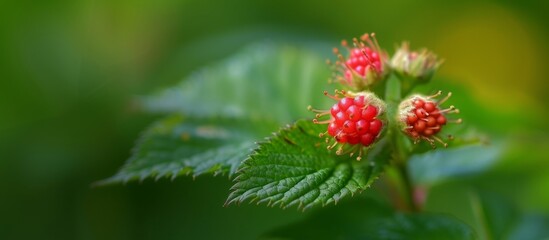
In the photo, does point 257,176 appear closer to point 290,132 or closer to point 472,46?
point 290,132

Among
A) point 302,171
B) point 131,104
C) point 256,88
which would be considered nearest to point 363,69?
point 302,171

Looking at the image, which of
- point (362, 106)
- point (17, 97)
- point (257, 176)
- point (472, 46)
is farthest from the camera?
point (472, 46)

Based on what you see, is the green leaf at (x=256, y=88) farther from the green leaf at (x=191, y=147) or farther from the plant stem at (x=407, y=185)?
the plant stem at (x=407, y=185)

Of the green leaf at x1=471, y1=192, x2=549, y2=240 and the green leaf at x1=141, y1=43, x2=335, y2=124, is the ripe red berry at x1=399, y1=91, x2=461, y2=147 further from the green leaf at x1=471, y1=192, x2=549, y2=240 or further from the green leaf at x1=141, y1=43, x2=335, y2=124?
the green leaf at x1=141, y1=43, x2=335, y2=124

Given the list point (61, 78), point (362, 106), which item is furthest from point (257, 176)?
point (61, 78)

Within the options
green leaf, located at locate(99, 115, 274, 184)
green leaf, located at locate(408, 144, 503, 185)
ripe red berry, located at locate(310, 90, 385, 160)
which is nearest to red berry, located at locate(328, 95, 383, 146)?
Answer: ripe red berry, located at locate(310, 90, 385, 160)

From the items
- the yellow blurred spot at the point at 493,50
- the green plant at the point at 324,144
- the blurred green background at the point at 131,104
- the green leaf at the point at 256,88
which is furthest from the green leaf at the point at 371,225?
the yellow blurred spot at the point at 493,50
